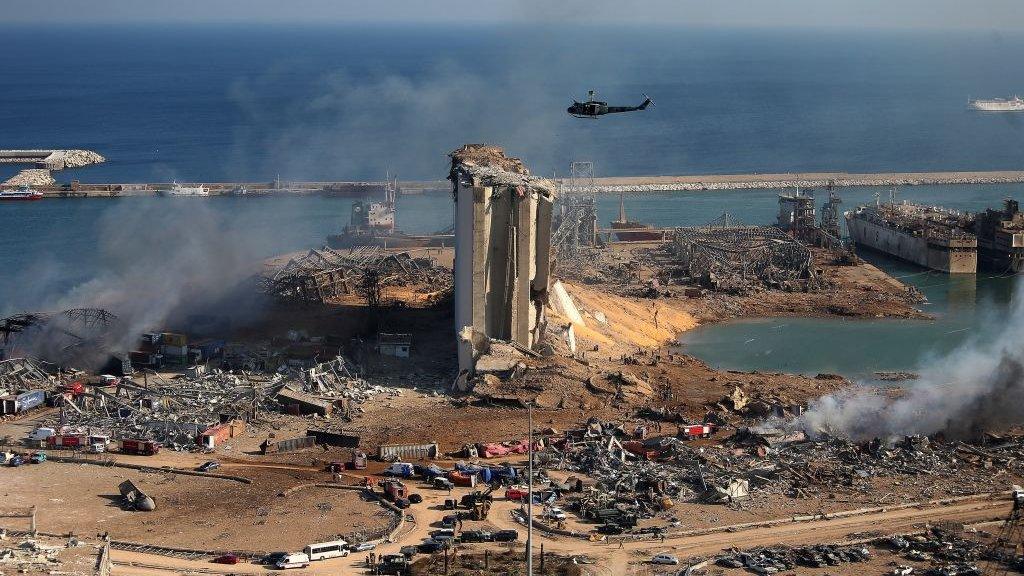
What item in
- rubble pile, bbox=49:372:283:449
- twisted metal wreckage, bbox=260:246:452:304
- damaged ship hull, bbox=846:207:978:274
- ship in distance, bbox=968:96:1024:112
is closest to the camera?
rubble pile, bbox=49:372:283:449

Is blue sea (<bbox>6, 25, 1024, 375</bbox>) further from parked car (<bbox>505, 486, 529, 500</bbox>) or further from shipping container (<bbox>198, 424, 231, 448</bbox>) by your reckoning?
parked car (<bbox>505, 486, 529, 500</bbox>)

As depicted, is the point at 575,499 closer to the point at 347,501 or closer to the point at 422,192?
the point at 347,501

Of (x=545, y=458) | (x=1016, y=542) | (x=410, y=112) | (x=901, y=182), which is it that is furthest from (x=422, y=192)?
(x=1016, y=542)

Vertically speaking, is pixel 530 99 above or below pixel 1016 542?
above

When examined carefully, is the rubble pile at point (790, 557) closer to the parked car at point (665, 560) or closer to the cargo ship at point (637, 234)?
the parked car at point (665, 560)

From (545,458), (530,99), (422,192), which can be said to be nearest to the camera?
(545,458)

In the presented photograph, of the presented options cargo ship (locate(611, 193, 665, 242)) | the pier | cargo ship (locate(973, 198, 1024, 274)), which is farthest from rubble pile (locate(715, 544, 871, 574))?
the pier

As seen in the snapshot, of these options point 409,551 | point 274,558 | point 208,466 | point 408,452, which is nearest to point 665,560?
point 409,551

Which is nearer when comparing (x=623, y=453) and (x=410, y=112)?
(x=623, y=453)
